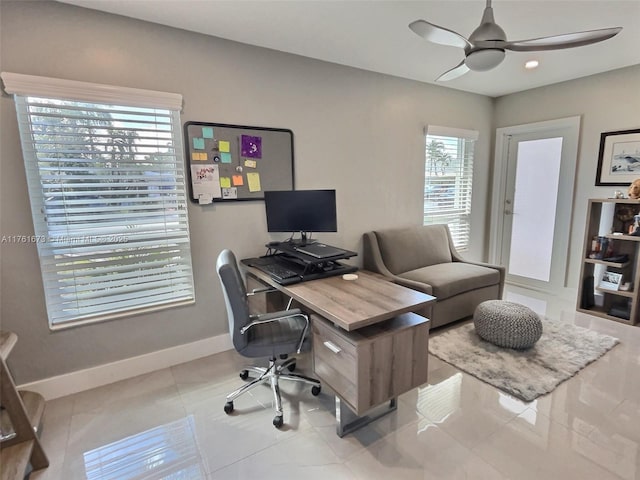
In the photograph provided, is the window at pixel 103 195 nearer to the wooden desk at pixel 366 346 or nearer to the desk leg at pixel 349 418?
the wooden desk at pixel 366 346

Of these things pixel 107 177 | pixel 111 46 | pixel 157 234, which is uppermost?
pixel 111 46

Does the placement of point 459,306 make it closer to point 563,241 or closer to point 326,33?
point 563,241

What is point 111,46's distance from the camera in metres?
2.09

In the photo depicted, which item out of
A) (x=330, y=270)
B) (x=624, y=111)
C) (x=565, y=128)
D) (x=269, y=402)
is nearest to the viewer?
(x=269, y=402)

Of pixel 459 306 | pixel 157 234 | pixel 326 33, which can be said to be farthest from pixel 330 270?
pixel 326 33

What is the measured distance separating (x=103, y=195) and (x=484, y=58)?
2.56 m

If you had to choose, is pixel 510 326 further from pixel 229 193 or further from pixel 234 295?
pixel 229 193

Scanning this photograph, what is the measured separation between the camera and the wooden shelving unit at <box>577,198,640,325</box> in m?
3.09

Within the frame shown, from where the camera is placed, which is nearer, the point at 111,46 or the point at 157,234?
the point at 111,46

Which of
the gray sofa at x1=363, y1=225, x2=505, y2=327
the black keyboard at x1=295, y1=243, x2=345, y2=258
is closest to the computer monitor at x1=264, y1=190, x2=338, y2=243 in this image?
the black keyboard at x1=295, y1=243, x2=345, y2=258

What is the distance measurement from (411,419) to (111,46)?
3.03m

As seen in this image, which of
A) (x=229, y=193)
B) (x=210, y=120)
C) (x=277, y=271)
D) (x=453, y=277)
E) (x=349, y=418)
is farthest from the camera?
(x=453, y=277)

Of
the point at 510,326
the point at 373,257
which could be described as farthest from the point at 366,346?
the point at 373,257

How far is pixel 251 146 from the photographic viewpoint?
2621mm
